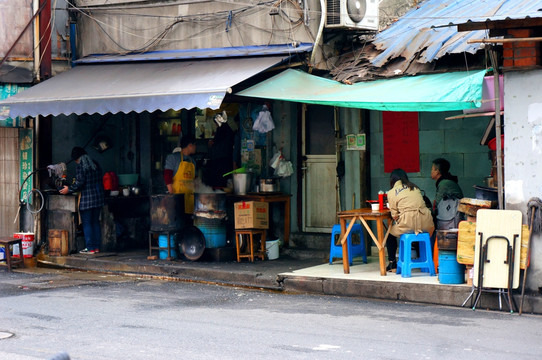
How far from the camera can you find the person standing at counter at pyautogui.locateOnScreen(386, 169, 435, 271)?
11.5 metres

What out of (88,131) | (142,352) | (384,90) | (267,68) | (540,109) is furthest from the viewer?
(88,131)

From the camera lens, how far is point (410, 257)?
11406mm

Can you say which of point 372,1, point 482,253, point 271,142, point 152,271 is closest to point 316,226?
point 271,142

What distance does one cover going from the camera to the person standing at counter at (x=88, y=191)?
14734 mm

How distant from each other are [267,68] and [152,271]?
378 cm

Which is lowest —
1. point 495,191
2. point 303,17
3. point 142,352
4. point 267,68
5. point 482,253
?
point 142,352

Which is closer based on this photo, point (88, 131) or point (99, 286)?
point (99, 286)

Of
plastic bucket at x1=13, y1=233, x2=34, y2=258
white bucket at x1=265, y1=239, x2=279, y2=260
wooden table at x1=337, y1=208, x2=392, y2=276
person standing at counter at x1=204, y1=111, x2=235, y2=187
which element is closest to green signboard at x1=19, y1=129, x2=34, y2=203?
plastic bucket at x1=13, y1=233, x2=34, y2=258

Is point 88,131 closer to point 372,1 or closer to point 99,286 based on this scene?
point 99,286

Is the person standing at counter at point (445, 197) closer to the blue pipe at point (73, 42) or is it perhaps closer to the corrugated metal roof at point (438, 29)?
the corrugated metal roof at point (438, 29)

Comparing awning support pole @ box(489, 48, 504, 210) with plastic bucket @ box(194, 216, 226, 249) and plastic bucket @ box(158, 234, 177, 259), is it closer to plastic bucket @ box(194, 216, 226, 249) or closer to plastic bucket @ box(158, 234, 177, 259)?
plastic bucket @ box(194, 216, 226, 249)

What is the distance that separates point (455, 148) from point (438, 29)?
6.04 feet

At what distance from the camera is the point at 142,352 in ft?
24.6

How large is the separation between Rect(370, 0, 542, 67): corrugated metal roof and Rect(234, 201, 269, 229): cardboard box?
3.04 meters
